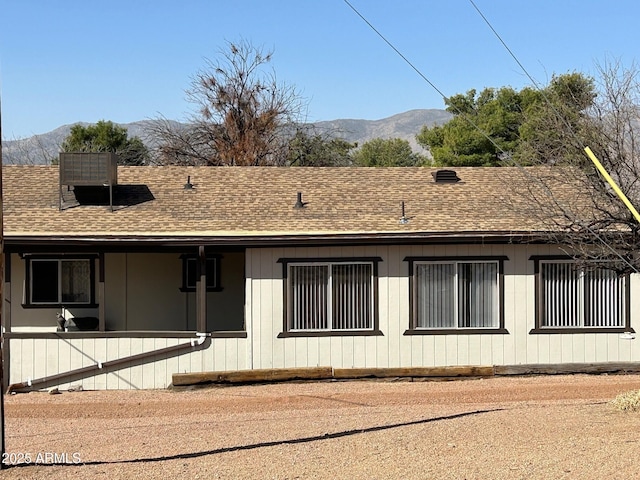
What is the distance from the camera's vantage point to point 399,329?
16.5m

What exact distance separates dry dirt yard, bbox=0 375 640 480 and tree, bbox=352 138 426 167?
50536 millimetres

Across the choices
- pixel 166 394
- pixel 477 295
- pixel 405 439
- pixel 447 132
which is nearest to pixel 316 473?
pixel 405 439

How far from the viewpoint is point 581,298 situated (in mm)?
16797

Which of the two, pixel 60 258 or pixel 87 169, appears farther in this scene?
pixel 87 169

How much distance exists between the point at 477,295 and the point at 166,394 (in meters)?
6.06

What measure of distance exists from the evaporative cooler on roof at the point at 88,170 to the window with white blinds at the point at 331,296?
191 inches

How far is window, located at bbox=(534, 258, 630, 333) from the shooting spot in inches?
658

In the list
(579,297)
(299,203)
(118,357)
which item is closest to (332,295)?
(299,203)

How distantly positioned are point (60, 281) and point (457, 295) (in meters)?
8.04

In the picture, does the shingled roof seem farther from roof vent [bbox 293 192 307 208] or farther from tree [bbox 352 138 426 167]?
tree [bbox 352 138 426 167]

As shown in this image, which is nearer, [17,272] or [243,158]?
[17,272]

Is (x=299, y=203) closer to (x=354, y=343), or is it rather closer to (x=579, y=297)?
(x=354, y=343)

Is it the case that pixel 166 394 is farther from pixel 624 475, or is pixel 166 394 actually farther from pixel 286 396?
pixel 624 475

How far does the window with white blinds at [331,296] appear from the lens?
16.5m
